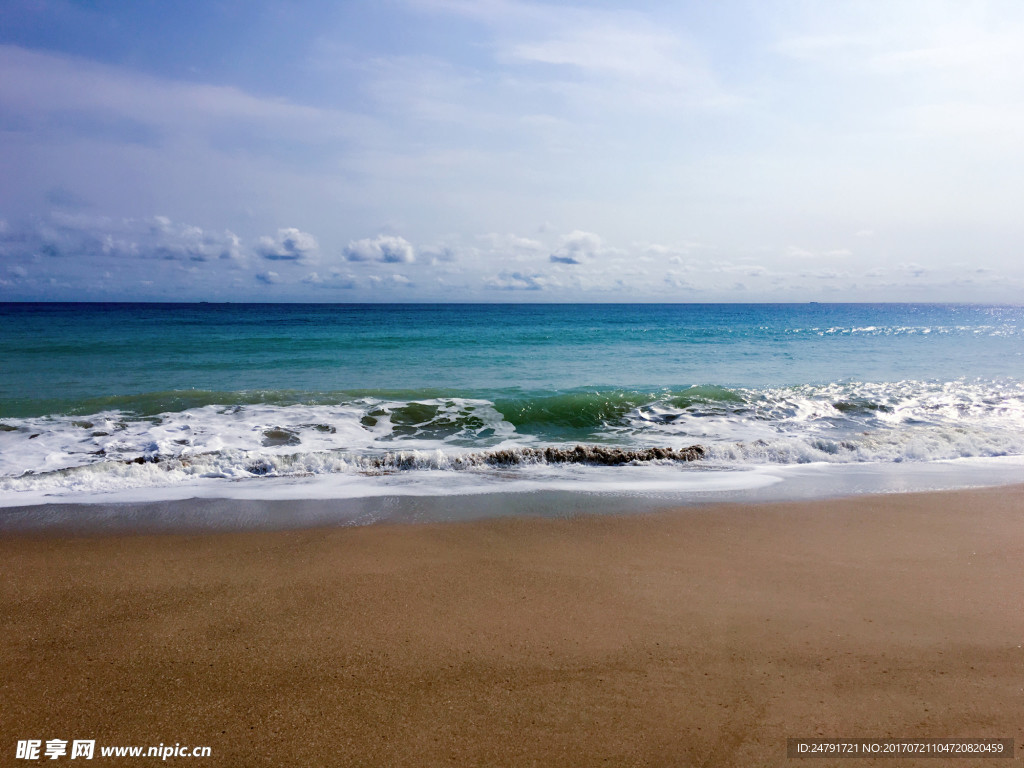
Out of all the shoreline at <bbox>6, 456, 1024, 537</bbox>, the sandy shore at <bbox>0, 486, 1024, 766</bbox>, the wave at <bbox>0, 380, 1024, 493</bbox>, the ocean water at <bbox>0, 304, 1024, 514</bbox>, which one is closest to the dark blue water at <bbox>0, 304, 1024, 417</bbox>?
the ocean water at <bbox>0, 304, 1024, 514</bbox>

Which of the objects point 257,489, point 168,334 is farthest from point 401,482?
point 168,334

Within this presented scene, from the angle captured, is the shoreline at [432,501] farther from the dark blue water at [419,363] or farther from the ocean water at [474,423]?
the dark blue water at [419,363]

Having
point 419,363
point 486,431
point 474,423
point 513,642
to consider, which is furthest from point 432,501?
point 419,363

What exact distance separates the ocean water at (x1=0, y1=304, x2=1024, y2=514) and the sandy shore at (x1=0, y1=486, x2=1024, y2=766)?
73.7 inches

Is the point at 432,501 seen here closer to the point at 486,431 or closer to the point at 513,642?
the point at 513,642

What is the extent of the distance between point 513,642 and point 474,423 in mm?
7395

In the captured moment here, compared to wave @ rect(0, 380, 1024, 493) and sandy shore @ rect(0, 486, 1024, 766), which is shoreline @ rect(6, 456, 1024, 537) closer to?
sandy shore @ rect(0, 486, 1024, 766)

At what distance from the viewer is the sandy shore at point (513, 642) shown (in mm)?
2850

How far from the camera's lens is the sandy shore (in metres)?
2.85

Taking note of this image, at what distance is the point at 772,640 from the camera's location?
3.59 meters

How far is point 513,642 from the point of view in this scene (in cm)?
355

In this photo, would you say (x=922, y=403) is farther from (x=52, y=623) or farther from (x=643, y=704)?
(x=52, y=623)

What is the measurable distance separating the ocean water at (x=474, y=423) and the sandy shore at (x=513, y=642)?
1873 millimetres

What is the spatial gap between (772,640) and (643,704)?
1130mm
